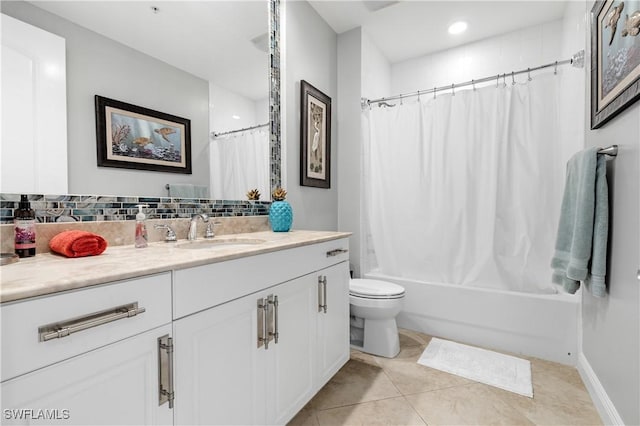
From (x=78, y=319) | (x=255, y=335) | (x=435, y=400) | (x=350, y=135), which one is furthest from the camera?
(x=350, y=135)

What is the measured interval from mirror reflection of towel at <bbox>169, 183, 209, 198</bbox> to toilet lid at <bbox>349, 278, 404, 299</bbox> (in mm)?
1150

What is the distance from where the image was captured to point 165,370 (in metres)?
0.77

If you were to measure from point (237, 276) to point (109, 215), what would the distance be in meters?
0.57

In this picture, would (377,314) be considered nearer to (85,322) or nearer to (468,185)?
(468,185)

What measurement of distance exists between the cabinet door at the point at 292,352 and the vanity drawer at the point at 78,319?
1.55ft

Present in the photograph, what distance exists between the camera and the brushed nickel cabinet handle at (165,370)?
0.75 m

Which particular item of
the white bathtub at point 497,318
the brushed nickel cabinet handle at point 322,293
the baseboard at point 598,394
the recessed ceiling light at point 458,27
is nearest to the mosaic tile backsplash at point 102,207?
the brushed nickel cabinet handle at point 322,293

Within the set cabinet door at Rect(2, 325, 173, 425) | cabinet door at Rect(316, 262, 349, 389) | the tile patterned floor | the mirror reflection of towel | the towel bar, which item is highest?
the towel bar

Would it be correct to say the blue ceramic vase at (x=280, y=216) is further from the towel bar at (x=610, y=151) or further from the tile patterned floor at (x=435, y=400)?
→ the towel bar at (x=610, y=151)

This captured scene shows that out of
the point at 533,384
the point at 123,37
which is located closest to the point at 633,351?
the point at 533,384

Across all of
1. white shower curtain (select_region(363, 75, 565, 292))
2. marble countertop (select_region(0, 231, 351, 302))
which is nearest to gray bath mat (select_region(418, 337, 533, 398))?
white shower curtain (select_region(363, 75, 565, 292))

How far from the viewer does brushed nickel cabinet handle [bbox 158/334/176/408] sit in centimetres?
75

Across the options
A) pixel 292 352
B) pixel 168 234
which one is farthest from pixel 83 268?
pixel 292 352

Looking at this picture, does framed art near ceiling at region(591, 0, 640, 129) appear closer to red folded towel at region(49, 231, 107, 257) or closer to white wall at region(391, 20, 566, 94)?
white wall at region(391, 20, 566, 94)
